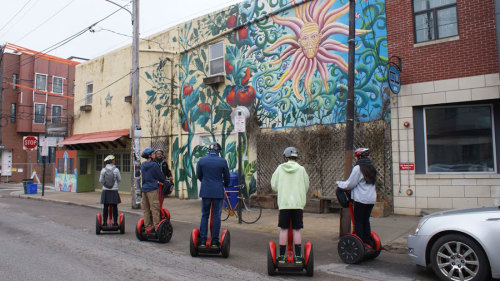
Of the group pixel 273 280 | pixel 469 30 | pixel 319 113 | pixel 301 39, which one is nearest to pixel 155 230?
pixel 273 280

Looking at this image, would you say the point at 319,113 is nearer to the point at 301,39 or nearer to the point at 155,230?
the point at 301,39

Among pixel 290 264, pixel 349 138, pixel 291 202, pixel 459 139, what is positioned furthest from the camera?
pixel 459 139

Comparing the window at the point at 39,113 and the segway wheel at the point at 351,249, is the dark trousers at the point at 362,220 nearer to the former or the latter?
the segway wheel at the point at 351,249

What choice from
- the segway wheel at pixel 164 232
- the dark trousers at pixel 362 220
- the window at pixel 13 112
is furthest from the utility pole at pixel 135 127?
the window at pixel 13 112

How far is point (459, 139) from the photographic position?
968 centimetres

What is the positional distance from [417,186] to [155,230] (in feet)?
21.4

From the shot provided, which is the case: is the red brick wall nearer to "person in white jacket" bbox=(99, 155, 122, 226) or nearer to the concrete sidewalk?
the concrete sidewalk

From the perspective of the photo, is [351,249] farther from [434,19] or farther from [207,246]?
[434,19]

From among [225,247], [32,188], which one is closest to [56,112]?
[32,188]

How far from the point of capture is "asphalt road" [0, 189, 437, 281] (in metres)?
5.36

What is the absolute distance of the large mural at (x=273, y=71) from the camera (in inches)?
429

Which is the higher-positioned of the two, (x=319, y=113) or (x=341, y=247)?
(x=319, y=113)

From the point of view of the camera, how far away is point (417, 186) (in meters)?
9.77

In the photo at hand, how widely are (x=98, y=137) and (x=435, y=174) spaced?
1515cm
